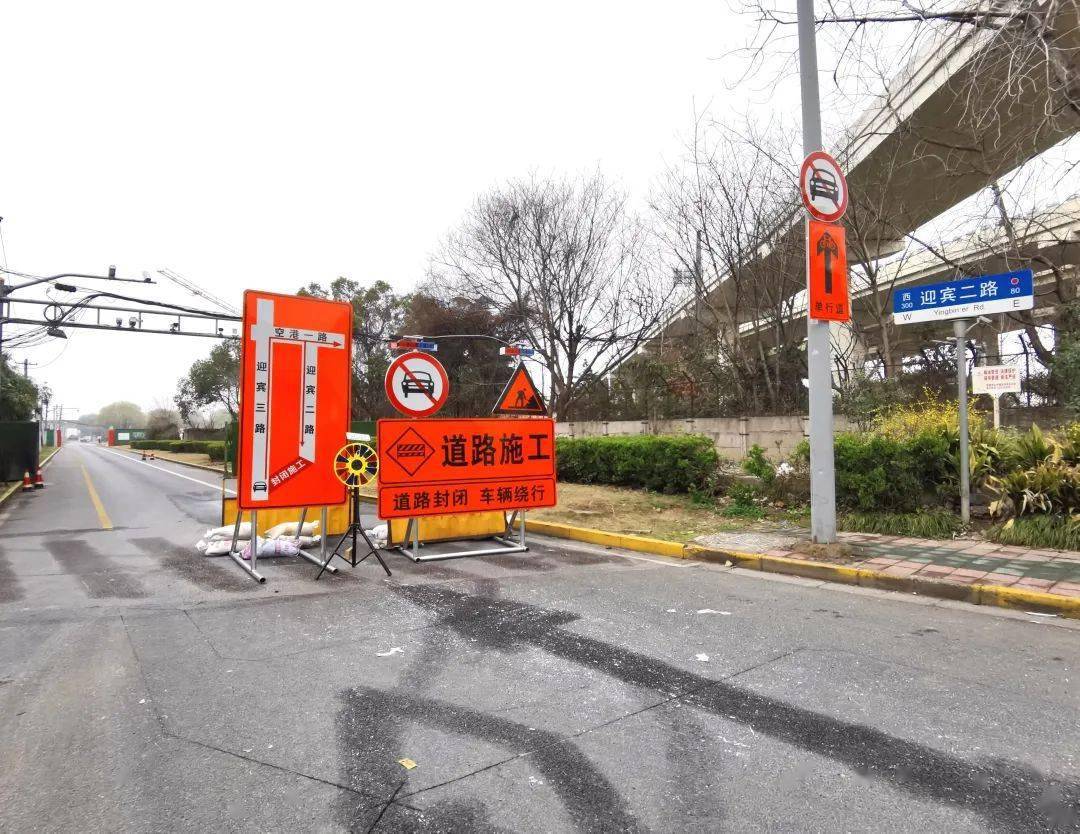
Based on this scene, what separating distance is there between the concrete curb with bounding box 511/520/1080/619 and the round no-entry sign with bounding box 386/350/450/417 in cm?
294

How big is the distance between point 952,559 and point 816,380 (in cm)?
221

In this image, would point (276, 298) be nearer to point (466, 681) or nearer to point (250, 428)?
point (250, 428)

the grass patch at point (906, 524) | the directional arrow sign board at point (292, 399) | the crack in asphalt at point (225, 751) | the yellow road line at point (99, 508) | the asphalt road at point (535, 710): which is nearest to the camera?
the asphalt road at point (535, 710)

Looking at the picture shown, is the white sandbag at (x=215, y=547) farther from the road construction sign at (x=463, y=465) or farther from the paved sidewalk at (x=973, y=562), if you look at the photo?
the paved sidewalk at (x=973, y=562)

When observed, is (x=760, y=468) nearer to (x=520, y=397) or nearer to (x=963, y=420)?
(x=963, y=420)

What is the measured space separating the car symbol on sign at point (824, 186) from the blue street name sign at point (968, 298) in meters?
1.51

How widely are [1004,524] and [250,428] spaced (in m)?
8.52

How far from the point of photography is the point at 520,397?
323 inches

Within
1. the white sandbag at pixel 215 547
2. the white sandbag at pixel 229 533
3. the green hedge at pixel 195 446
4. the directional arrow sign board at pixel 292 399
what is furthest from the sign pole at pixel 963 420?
the green hedge at pixel 195 446

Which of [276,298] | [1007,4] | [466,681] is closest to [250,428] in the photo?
[276,298]

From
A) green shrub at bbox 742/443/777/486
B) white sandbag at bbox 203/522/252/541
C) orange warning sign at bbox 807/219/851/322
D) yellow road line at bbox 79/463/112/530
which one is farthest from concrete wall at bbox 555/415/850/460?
yellow road line at bbox 79/463/112/530

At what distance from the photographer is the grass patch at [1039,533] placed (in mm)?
6539

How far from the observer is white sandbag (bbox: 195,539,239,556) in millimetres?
7777

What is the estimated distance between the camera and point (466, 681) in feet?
11.9
